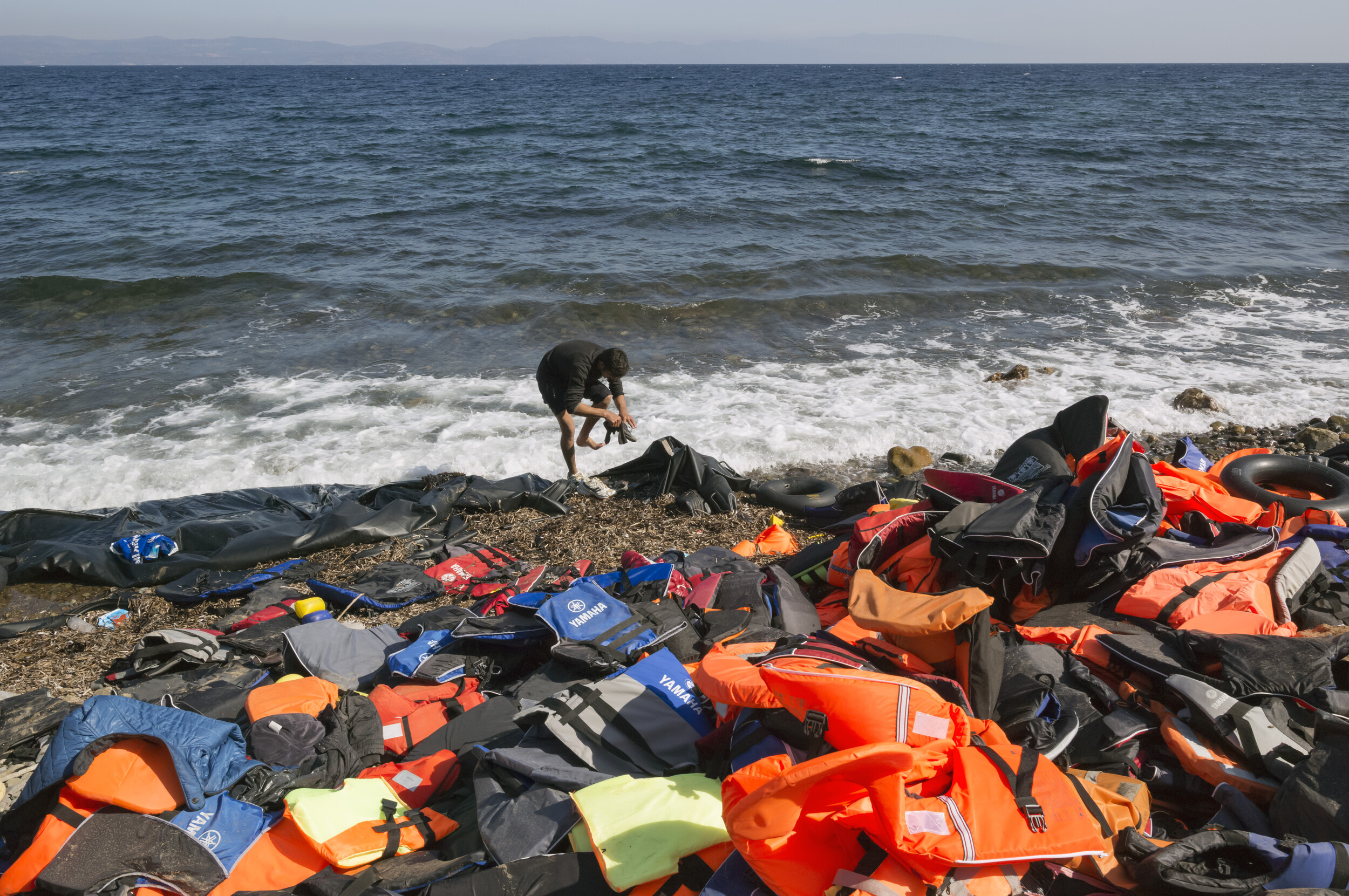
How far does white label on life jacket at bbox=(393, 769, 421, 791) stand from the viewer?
330 centimetres

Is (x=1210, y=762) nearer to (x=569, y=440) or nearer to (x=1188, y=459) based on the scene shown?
(x=1188, y=459)

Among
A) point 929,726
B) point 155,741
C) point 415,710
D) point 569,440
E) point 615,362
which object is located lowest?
point 415,710

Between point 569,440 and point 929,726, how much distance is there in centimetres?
567

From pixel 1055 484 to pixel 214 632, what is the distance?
512cm

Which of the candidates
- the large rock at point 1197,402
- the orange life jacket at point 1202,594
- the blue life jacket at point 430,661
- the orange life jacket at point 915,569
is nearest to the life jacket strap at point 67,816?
the blue life jacket at point 430,661

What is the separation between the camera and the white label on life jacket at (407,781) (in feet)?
10.8

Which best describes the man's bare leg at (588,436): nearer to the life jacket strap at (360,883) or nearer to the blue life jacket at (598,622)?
the blue life jacket at (598,622)

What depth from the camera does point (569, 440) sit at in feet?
25.9

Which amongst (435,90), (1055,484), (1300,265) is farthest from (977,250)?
(435,90)

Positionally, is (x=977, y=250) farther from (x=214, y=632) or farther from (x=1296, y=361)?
(x=214, y=632)

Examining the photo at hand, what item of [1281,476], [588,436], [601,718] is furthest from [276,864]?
[1281,476]

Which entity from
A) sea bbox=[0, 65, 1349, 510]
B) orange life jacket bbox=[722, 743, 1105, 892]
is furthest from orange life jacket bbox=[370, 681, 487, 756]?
sea bbox=[0, 65, 1349, 510]

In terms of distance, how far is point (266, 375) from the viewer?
1066cm

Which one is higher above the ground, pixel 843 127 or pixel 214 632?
pixel 843 127
